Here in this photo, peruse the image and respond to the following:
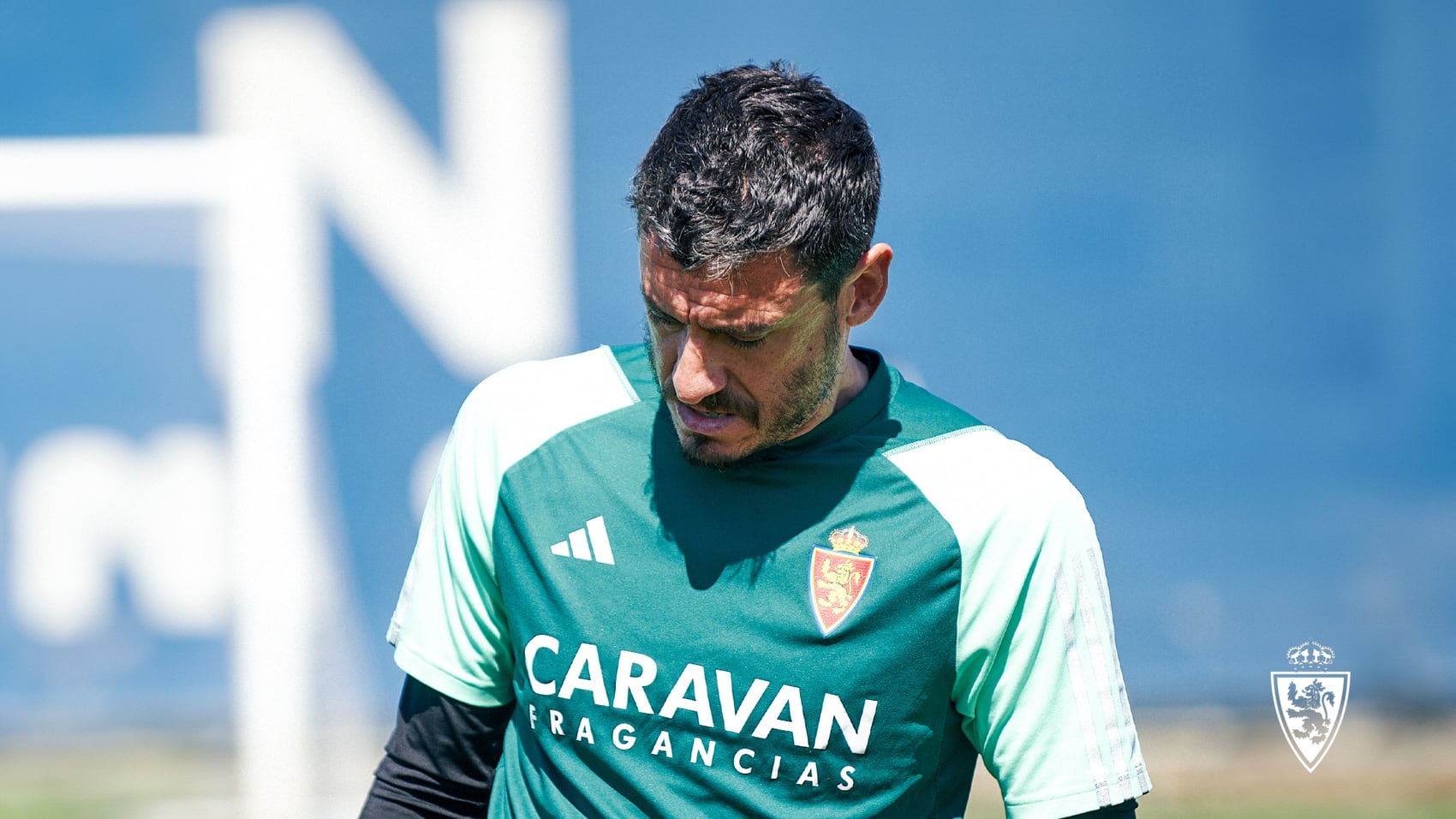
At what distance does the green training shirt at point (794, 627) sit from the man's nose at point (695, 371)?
14 cm

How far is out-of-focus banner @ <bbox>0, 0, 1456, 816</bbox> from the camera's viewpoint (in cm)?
387

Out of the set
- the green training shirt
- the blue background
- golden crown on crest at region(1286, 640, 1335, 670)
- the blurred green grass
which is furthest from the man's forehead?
golden crown on crest at region(1286, 640, 1335, 670)

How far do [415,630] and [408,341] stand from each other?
2458 millimetres

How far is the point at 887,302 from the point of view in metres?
3.91

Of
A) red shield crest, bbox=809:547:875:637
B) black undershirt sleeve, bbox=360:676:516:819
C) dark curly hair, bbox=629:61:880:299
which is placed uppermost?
dark curly hair, bbox=629:61:880:299

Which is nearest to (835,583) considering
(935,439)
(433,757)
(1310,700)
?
(935,439)

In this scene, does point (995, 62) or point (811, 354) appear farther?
point (995, 62)

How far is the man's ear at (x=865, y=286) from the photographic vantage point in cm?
146

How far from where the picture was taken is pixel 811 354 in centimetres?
143

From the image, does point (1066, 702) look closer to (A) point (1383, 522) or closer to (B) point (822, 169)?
(B) point (822, 169)

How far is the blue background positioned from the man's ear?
2.35 metres

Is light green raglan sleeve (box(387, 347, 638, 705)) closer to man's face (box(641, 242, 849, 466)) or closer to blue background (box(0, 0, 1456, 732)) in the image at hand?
man's face (box(641, 242, 849, 466))

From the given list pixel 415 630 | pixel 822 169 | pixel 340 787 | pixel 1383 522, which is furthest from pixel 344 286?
pixel 1383 522

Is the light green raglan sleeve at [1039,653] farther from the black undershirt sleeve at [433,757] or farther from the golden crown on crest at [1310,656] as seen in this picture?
the golden crown on crest at [1310,656]
